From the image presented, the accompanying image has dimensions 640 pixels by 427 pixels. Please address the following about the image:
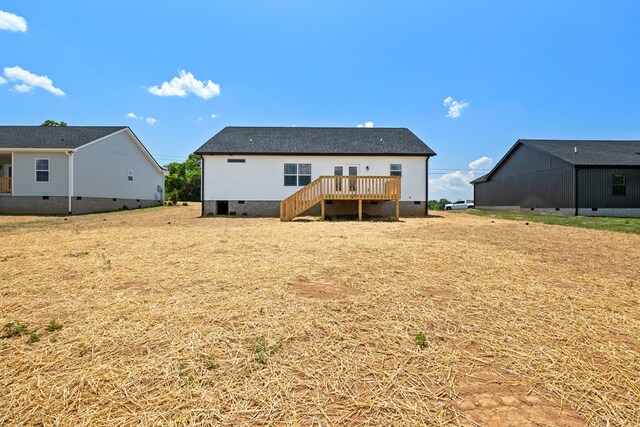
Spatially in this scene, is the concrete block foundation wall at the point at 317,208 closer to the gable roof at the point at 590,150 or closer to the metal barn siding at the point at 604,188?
the metal barn siding at the point at 604,188

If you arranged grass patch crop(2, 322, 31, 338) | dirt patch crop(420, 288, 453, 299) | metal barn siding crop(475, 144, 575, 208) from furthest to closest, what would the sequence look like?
metal barn siding crop(475, 144, 575, 208)
dirt patch crop(420, 288, 453, 299)
grass patch crop(2, 322, 31, 338)

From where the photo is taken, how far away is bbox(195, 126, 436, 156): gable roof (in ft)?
59.6

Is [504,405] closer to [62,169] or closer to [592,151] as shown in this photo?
[62,169]

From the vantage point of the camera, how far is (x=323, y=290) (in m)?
3.88

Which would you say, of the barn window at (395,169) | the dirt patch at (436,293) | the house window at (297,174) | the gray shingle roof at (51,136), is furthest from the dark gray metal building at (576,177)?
the gray shingle roof at (51,136)

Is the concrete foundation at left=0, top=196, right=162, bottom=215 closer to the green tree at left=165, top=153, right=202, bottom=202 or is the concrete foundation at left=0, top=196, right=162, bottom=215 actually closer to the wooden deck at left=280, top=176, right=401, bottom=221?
the wooden deck at left=280, top=176, right=401, bottom=221

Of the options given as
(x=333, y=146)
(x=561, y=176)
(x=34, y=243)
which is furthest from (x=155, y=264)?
(x=561, y=176)

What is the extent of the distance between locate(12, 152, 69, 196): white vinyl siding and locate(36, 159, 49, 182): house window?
0.15 meters

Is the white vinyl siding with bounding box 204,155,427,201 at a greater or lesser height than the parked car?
greater

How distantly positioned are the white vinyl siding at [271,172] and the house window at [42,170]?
32.6ft

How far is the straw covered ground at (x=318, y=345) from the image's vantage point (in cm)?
177

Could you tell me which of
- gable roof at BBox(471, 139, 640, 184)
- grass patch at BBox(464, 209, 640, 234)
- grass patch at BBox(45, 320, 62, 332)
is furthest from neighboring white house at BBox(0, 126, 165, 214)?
gable roof at BBox(471, 139, 640, 184)

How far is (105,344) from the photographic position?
2482 mm

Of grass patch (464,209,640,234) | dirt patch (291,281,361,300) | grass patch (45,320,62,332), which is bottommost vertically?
grass patch (45,320,62,332)
